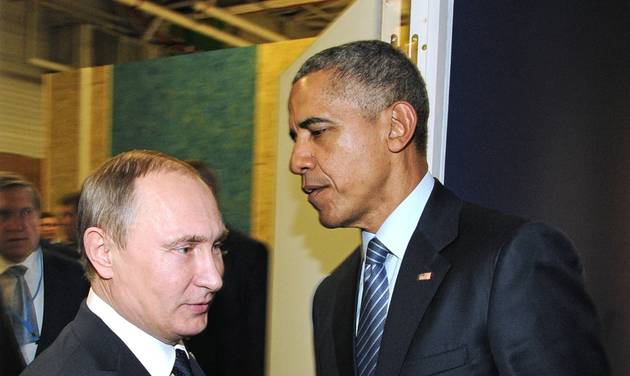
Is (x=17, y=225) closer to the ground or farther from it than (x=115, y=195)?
closer to the ground

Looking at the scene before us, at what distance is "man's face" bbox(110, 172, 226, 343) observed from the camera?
4.68ft

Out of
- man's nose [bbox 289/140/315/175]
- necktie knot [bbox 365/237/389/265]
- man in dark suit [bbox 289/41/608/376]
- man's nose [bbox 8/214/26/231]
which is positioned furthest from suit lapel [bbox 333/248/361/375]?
man's nose [bbox 8/214/26/231]

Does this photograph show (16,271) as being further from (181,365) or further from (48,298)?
(181,365)

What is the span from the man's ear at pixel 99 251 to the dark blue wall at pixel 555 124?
128 cm

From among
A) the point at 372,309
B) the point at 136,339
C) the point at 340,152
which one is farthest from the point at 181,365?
the point at 340,152

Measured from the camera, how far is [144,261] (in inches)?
56.4

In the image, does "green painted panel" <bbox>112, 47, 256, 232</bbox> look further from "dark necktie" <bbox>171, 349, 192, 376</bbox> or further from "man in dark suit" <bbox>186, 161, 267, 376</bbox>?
"dark necktie" <bbox>171, 349, 192, 376</bbox>

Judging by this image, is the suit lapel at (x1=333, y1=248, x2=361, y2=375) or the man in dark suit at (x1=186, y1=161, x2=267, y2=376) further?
the man in dark suit at (x1=186, y1=161, x2=267, y2=376)

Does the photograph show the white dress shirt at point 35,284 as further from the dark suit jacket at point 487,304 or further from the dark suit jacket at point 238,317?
the dark suit jacket at point 487,304

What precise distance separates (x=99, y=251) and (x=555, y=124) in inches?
56.4

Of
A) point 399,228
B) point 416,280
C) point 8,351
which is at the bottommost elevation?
point 8,351

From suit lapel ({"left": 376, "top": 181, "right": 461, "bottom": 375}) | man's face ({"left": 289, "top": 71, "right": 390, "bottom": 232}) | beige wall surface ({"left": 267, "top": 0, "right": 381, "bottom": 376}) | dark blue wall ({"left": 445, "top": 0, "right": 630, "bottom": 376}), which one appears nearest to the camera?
suit lapel ({"left": 376, "top": 181, "right": 461, "bottom": 375})

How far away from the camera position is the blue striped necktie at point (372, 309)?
5.67 feet

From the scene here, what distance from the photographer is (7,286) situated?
222 centimetres
